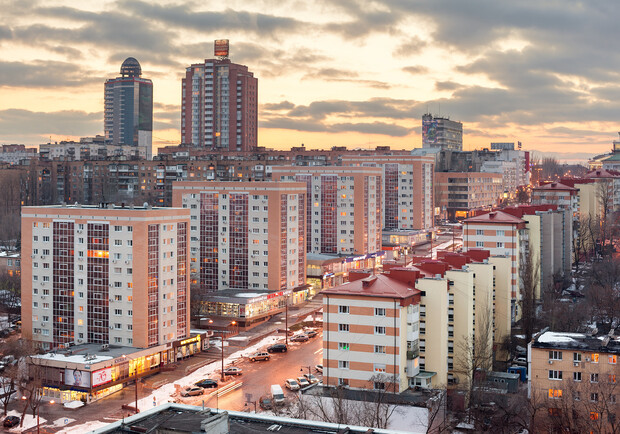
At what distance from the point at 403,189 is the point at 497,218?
39.5m

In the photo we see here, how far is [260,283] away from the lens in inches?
2128

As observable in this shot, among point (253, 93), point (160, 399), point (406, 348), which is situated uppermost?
point (253, 93)

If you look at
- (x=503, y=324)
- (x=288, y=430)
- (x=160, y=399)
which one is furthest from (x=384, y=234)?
(x=288, y=430)

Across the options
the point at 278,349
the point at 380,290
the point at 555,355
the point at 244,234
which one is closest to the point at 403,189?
the point at 244,234

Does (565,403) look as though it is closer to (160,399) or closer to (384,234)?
(160,399)

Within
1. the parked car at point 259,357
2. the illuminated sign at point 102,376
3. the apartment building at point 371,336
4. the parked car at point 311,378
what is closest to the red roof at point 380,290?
the apartment building at point 371,336

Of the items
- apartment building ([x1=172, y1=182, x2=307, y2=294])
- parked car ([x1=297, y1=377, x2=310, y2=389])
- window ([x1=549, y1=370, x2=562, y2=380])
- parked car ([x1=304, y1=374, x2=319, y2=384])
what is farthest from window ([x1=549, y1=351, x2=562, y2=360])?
apartment building ([x1=172, y1=182, x2=307, y2=294])

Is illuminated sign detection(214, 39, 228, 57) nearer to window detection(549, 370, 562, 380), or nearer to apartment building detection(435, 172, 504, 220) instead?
apartment building detection(435, 172, 504, 220)

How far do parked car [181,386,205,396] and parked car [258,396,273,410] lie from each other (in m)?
2.99

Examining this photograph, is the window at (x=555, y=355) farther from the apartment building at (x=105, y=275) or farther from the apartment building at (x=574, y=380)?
the apartment building at (x=105, y=275)

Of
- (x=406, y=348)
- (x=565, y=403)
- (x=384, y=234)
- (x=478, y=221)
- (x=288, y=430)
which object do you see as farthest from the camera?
(x=384, y=234)

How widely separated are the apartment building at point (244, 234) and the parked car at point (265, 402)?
20.3 metres

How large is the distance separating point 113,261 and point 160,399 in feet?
30.3

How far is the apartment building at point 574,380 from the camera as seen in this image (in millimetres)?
28422
